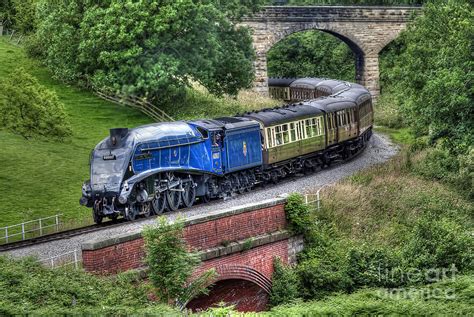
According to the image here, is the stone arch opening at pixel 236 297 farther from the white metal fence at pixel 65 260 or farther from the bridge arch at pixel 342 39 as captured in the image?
the bridge arch at pixel 342 39

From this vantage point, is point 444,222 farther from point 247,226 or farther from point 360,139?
point 360,139

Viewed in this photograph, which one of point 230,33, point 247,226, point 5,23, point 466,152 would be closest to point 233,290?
point 247,226

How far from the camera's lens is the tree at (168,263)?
18.9 metres

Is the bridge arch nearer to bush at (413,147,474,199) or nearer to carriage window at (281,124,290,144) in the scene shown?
bush at (413,147,474,199)

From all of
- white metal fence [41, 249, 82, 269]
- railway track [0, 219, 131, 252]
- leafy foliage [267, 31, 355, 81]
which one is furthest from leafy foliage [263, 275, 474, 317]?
leafy foliage [267, 31, 355, 81]

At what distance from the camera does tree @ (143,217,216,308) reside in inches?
745

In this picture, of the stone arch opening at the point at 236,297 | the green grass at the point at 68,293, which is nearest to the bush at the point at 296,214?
the stone arch opening at the point at 236,297

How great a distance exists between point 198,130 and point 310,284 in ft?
24.7

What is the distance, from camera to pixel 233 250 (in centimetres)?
2242

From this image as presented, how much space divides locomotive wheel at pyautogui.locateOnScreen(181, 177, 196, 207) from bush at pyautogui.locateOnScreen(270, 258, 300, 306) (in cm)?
521

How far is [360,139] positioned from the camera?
145ft

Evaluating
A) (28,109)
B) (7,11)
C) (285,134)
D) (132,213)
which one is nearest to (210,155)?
(132,213)

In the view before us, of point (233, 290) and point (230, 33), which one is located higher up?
point (230, 33)

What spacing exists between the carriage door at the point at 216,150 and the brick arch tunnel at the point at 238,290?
23.0 ft
